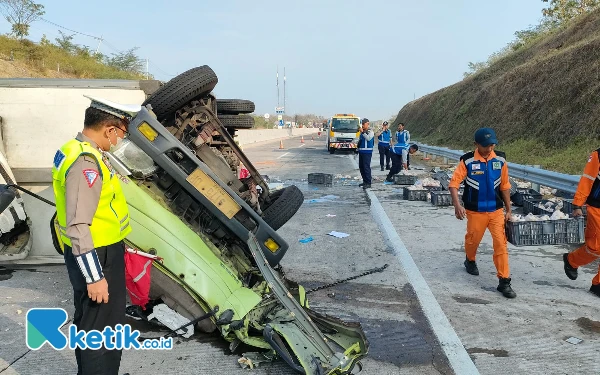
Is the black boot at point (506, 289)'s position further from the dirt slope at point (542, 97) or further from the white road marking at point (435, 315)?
the dirt slope at point (542, 97)

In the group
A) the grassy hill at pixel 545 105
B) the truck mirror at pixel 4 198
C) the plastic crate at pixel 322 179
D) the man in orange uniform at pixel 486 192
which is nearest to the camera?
the truck mirror at pixel 4 198

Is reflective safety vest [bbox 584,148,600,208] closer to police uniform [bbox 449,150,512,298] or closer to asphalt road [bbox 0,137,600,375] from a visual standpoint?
police uniform [bbox 449,150,512,298]

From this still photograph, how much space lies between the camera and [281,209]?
15.8 ft

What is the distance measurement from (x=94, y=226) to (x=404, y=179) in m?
10.7

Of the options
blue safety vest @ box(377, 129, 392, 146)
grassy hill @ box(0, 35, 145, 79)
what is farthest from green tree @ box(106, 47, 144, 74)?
blue safety vest @ box(377, 129, 392, 146)

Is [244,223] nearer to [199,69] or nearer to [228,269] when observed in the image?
[228,269]

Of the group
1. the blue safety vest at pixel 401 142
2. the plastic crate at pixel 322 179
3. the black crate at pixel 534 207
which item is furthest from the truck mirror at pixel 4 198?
the blue safety vest at pixel 401 142

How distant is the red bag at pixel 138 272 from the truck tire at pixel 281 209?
5.36ft

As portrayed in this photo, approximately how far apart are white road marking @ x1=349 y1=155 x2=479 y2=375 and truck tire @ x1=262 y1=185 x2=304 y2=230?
4.85ft

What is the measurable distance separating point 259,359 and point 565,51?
19470 millimetres

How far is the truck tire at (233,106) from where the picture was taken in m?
6.04

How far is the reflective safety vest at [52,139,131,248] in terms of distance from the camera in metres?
2.33

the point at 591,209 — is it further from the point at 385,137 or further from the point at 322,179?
the point at 385,137

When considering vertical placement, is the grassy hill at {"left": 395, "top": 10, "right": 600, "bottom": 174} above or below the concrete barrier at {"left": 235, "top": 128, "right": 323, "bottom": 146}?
above
